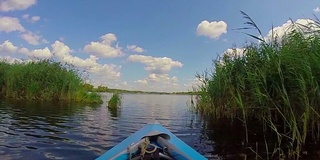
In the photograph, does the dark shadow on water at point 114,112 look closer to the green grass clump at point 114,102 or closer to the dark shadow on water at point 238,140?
the green grass clump at point 114,102

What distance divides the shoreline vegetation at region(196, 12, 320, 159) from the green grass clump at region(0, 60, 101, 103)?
14.3 meters

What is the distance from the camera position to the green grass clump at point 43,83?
20625mm

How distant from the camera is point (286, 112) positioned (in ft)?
23.4

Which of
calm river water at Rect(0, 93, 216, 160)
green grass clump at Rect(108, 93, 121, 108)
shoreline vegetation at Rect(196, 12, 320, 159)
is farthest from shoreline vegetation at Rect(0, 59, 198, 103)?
shoreline vegetation at Rect(196, 12, 320, 159)

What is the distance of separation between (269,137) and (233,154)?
2.33 meters

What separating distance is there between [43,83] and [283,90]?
18.9m

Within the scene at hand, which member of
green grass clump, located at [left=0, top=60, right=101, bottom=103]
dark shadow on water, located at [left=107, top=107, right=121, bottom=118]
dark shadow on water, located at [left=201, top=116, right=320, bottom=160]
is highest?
green grass clump, located at [left=0, top=60, right=101, bottom=103]

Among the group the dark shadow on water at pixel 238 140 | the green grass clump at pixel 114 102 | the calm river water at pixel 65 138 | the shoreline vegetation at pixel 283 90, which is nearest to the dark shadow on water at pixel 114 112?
the green grass clump at pixel 114 102

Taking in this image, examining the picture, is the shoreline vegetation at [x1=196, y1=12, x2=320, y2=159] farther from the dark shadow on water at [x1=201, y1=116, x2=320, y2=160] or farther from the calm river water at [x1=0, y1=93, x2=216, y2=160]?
the calm river water at [x1=0, y1=93, x2=216, y2=160]

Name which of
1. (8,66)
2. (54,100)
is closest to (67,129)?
(54,100)

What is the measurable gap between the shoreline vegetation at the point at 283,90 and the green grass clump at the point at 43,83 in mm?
14296

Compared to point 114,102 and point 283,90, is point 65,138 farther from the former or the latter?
point 114,102

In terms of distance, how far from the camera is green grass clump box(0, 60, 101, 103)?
67.7 feet

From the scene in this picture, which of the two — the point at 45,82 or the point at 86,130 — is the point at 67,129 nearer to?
the point at 86,130
